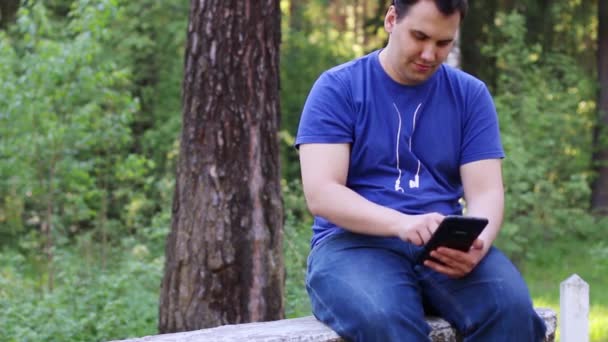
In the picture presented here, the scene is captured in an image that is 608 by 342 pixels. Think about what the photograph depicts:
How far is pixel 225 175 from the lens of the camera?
5746 millimetres

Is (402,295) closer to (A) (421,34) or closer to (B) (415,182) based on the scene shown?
(B) (415,182)

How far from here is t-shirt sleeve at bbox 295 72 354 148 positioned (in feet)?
11.4

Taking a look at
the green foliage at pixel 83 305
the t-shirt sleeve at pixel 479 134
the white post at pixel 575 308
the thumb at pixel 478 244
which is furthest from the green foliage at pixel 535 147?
the thumb at pixel 478 244

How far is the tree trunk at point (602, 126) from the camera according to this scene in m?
17.0

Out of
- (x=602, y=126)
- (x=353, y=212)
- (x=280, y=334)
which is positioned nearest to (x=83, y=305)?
(x=280, y=334)

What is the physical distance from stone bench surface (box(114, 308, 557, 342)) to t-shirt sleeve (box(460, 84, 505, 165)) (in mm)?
610

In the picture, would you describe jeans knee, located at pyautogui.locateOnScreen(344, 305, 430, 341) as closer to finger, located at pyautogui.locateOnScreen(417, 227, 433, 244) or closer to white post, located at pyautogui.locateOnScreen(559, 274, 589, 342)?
finger, located at pyautogui.locateOnScreen(417, 227, 433, 244)

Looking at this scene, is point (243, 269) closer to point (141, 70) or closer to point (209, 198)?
point (209, 198)

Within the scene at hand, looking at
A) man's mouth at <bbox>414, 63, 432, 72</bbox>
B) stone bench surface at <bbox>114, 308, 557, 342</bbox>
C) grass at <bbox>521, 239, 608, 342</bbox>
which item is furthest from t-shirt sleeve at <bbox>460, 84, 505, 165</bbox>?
grass at <bbox>521, 239, 608, 342</bbox>

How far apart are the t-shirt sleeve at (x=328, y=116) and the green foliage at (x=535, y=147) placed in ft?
20.5

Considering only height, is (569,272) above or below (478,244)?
below

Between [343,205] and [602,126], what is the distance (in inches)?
576

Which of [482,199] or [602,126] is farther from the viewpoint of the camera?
[602,126]

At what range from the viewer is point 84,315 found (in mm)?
6879
